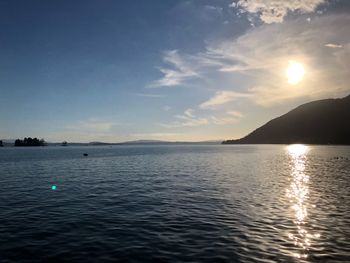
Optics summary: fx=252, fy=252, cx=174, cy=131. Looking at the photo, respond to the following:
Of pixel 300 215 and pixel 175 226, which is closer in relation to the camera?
pixel 175 226

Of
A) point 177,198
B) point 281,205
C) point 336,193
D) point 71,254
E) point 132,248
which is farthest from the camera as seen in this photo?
point 336,193

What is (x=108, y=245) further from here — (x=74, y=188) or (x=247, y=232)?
(x=74, y=188)

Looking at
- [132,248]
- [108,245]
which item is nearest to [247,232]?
[132,248]

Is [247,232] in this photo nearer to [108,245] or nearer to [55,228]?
[108,245]

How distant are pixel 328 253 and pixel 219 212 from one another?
1295 centimetres

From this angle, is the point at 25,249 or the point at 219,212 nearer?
the point at 25,249

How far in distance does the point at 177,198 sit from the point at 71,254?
69.1ft

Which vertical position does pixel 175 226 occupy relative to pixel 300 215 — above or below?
above

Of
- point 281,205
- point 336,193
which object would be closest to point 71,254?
point 281,205

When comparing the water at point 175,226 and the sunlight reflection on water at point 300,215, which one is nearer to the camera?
the water at point 175,226

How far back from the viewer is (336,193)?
1609 inches

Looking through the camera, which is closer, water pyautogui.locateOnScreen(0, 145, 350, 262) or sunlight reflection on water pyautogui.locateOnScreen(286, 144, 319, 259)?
water pyautogui.locateOnScreen(0, 145, 350, 262)

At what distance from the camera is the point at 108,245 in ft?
65.1

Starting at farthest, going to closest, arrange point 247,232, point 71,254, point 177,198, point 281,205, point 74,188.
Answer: point 74,188
point 177,198
point 281,205
point 247,232
point 71,254
